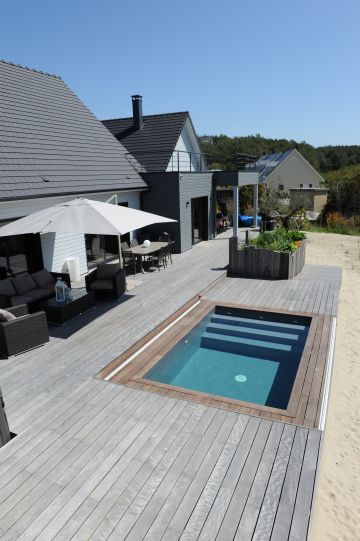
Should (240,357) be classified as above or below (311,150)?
below

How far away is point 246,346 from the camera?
783 centimetres

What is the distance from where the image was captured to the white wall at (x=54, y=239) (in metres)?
9.38

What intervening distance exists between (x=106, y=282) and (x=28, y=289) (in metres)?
1.93

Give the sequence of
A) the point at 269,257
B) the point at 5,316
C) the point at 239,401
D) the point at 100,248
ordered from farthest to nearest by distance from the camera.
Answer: the point at 100,248
the point at 269,257
the point at 5,316
the point at 239,401

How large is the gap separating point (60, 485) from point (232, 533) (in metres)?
1.82

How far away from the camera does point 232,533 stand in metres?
3.32

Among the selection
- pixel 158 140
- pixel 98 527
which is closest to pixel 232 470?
pixel 98 527

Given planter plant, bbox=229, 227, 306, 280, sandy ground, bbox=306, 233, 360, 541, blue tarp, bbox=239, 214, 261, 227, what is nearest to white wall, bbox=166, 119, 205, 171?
blue tarp, bbox=239, 214, 261, 227

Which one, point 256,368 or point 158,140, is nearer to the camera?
point 256,368

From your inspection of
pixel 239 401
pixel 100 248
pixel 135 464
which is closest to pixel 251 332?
pixel 239 401

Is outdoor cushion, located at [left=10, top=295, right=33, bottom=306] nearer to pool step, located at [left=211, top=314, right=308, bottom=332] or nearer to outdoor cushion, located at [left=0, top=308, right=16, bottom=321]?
outdoor cushion, located at [left=0, top=308, right=16, bottom=321]

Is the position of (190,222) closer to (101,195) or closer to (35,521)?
(101,195)

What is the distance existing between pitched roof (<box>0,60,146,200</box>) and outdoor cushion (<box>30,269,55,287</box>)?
199 cm

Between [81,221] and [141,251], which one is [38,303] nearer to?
[81,221]
